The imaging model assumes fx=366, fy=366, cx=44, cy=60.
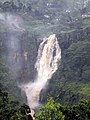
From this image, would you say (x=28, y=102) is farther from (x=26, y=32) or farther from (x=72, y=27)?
(x=72, y=27)

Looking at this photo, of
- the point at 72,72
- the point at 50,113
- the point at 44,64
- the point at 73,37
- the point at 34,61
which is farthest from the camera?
the point at 34,61

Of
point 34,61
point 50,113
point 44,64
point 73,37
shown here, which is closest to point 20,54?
point 34,61

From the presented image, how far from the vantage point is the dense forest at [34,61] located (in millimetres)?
50987

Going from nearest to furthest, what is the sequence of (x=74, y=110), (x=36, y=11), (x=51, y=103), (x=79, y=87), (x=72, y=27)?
(x=51, y=103)
(x=74, y=110)
(x=79, y=87)
(x=72, y=27)
(x=36, y=11)

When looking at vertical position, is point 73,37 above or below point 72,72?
above

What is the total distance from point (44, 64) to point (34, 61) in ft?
10.3

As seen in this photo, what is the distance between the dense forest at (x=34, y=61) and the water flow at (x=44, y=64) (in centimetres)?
110

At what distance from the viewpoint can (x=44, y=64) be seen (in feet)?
252

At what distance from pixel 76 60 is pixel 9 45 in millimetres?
16092

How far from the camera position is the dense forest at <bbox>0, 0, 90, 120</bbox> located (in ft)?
167

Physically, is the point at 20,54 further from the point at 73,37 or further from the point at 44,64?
the point at 73,37

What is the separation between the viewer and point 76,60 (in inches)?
2800

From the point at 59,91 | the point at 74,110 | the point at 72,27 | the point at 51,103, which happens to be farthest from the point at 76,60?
the point at 51,103

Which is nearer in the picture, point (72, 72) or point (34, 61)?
point (72, 72)
